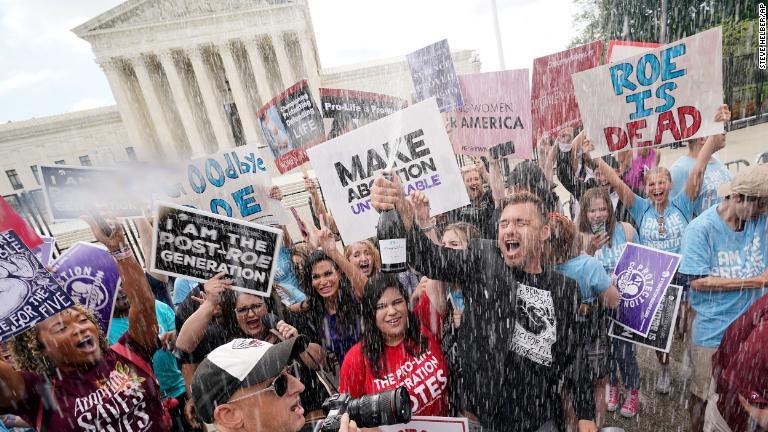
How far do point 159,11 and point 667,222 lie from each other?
33201mm

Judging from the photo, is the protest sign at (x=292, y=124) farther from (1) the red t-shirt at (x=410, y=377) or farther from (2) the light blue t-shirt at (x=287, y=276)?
(1) the red t-shirt at (x=410, y=377)

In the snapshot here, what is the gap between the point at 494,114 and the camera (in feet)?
14.3

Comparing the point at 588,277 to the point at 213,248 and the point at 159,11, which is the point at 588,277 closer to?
the point at 213,248

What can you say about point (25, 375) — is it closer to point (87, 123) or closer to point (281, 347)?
point (281, 347)

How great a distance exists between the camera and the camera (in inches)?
63.7

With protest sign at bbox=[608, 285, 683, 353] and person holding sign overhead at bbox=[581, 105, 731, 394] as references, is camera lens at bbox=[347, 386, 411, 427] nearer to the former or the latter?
protest sign at bbox=[608, 285, 683, 353]

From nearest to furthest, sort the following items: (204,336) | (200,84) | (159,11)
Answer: (204,336), (159,11), (200,84)

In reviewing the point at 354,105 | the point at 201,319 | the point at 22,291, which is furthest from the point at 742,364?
the point at 354,105

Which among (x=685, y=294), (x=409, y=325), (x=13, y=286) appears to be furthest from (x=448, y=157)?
(x=13, y=286)

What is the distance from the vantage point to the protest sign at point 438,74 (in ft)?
15.1

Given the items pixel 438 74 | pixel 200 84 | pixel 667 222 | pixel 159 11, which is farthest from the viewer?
pixel 200 84

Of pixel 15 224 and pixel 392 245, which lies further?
pixel 15 224

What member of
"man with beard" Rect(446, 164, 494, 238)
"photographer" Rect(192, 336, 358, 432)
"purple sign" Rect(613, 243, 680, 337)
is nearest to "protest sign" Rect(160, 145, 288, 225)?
"man with beard" Rect(446, 164, 494, 238)

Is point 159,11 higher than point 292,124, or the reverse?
point 159,11
